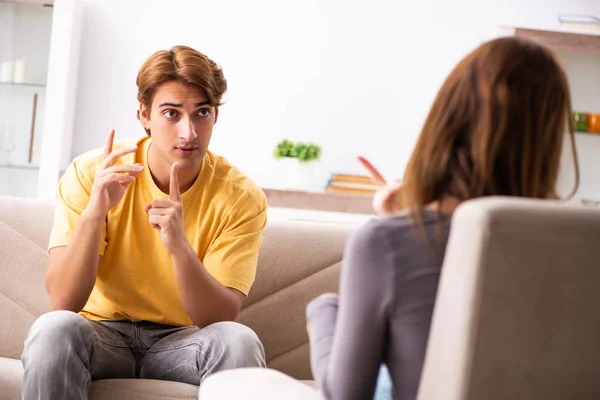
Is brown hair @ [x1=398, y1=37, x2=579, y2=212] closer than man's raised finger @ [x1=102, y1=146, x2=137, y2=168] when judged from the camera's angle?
Yes

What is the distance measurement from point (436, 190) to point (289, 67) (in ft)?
10.9

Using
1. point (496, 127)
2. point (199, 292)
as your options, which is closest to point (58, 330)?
point (199, 292)

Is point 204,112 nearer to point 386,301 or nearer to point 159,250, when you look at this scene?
point 159,250

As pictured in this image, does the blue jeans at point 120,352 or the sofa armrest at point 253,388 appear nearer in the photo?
the sofa armrest at point 253,388

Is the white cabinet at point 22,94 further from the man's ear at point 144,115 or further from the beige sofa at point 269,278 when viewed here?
the man's ear at point 144,115

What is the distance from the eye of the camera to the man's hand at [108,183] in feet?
6.41

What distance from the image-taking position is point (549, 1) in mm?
4414

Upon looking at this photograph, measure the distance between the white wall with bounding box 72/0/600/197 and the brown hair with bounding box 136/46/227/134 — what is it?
215cm

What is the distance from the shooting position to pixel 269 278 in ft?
7.70

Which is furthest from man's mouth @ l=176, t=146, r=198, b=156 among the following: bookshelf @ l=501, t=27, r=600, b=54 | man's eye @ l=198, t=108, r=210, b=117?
bookshelf @ l=501, t=27, r=600, b=54

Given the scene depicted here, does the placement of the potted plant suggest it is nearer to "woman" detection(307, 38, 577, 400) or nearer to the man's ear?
the man's ear

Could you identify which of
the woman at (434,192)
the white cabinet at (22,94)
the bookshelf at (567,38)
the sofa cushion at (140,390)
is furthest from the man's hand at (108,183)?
the bookshelf at (567,38)

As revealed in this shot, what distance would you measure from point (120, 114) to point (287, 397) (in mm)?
3394

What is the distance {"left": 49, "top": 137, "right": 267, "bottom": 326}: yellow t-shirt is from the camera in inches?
81.3
